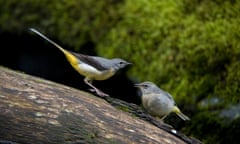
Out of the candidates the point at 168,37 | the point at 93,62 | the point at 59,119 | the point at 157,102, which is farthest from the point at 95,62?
the point at 168,37

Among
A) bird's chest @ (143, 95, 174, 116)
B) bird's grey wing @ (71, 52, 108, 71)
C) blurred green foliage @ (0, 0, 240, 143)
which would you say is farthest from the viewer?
blurred green foliage @ (0, 0, 240, 143)

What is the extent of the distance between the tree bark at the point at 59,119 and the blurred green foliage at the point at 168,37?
145 cm

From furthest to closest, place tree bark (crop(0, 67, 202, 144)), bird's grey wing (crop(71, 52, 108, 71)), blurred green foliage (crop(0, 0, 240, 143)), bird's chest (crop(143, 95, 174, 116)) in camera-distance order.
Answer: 1. blurred green foliage (crop(0, 0, 240, 143))
2. bird's grey wing (crop(71, 52, 108, 71))
3. bird's chest (crop(143, 95, 174, 116))
4. tree bark (crop(0, 67, 202, 144))

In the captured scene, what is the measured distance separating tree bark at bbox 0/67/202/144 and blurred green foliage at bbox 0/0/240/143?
4.76 ft

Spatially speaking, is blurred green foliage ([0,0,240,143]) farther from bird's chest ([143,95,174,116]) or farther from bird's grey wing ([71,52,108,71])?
bird's grey wing ([71,52,108,71])

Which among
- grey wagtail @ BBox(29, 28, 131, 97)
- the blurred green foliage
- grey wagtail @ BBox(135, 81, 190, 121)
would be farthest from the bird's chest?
the blurred green foliage

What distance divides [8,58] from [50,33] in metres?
0.68

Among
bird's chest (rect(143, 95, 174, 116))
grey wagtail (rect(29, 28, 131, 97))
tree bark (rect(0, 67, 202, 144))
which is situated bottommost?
tree bark (rect(0, 67, 202, 144))

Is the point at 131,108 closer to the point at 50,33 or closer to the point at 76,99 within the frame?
the point at 76,99

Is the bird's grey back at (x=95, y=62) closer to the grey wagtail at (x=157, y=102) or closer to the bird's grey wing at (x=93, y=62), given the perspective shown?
the bird's grey wing at (x=93, y=62)

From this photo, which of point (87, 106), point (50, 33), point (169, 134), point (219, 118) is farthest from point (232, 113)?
point (50, 33)

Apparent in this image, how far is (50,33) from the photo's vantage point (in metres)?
7.88

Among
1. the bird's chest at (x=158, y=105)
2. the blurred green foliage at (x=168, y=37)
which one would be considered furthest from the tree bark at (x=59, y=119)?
the blurred green foliage at (x=168, y=37)

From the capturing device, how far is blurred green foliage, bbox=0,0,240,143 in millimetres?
6172
